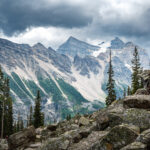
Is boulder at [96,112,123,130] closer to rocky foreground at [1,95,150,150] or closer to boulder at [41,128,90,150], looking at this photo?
rocky foreground at [1,95,150,150]

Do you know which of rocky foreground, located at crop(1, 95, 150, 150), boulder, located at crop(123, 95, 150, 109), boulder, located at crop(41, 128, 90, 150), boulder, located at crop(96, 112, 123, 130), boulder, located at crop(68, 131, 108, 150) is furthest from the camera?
boulder, located at crop(123, 95, 150, 109)

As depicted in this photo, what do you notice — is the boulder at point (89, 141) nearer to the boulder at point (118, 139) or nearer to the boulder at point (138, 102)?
the boulder at point (118, 139)

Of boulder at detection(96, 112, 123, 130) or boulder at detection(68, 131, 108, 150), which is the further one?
boulder at detection(96, 112, 123, 130)

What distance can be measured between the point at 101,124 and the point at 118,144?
13.7 ft

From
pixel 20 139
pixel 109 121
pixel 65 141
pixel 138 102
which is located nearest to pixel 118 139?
pixel 109 121

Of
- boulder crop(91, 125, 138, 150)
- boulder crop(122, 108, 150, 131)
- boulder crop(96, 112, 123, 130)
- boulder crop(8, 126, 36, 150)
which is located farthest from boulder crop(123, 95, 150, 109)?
boulder crop(8, 126, 36, 150)

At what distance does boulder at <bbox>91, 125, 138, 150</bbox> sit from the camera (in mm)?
10055

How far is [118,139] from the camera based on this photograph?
1019 cm

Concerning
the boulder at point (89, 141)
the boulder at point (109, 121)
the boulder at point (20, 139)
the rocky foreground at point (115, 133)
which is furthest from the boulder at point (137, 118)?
the boulder at point (20, 139)

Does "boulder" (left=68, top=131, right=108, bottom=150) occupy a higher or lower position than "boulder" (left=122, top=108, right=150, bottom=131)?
lower

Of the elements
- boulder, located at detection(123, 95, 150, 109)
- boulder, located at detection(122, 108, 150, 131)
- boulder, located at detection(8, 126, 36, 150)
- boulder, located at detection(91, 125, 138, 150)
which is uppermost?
boulder, located at detection(123, 95, 150, 109)

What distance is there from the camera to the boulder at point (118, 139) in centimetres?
1005

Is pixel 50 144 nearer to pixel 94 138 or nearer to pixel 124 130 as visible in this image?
pixel 94 138

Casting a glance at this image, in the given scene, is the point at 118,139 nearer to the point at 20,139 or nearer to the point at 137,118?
the point at 137,118
